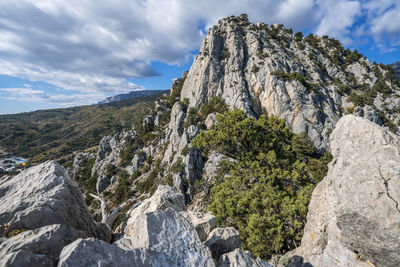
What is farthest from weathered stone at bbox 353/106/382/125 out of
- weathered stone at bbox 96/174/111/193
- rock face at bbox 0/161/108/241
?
weathered stone at bbox 96/174/111/193

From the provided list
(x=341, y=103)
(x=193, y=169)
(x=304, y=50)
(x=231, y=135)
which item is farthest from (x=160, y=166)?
(x=304, y=50)

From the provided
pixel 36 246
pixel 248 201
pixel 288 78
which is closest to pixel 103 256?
pixel 36 246

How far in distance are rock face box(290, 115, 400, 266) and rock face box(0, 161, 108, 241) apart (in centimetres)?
1041

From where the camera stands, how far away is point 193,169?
40969mm

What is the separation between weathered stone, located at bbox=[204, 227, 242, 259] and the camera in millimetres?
6539

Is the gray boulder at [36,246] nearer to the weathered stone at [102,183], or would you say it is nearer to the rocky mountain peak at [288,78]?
the rocky mountain peak at [288,78]

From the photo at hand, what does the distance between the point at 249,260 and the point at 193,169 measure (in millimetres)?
35623

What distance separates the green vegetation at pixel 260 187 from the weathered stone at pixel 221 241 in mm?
4330

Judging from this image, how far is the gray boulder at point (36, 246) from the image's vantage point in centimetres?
360

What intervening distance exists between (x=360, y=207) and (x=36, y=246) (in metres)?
11.1

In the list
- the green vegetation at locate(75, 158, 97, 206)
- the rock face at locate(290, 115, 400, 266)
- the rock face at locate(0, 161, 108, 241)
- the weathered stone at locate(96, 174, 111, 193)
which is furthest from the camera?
the green vegetation at locate(75, 158, 97, 206)

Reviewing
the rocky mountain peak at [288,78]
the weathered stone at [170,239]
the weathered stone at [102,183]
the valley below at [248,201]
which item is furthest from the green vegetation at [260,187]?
the weathered stone at [102,183]

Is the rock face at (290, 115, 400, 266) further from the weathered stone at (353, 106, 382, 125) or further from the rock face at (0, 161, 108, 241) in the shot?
the weathered stone at (353, 106, 382, 125)

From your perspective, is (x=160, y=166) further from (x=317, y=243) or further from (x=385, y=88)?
(x=385, y=88)
